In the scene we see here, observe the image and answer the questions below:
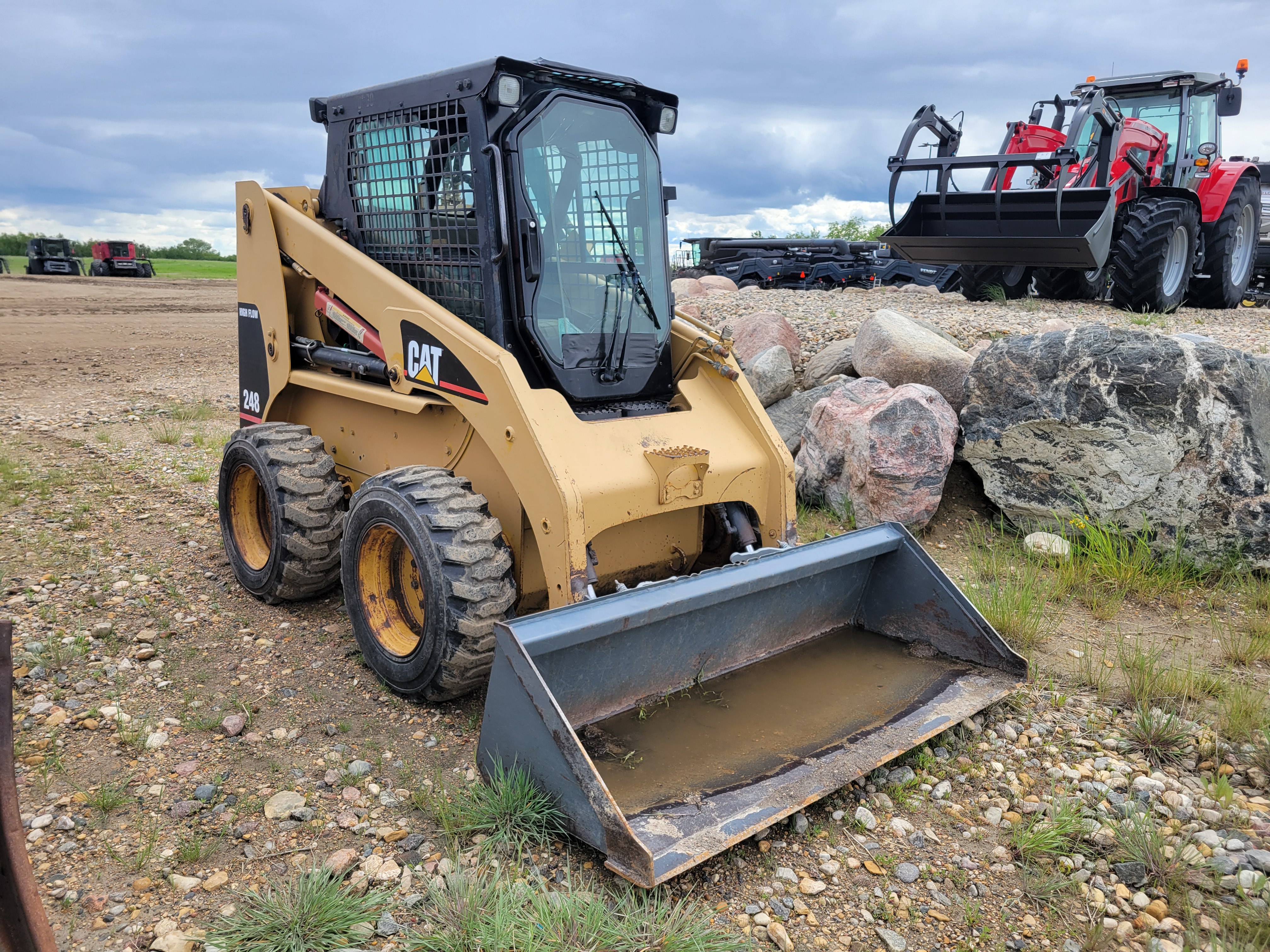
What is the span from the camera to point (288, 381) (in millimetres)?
4703

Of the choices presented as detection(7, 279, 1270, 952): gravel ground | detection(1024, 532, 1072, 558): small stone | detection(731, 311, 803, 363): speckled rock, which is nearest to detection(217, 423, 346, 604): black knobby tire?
detection(7, 279, 1270, 952): gravel ground

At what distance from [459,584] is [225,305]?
2244cm

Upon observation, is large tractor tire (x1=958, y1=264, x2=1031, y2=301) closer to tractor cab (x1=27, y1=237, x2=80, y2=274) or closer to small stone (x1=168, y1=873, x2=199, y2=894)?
small stone (x1=168, y1=873, x2=199, y2=894)

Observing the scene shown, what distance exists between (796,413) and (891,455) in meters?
1.50

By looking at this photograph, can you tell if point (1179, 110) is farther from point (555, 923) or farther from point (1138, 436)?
point (555, 923)

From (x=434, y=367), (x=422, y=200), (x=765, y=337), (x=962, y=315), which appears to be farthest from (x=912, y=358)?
(x=434, y=367)

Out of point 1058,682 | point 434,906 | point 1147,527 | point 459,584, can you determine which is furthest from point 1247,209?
point 434,906

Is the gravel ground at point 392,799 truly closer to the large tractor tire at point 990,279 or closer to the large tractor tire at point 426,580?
the large tractor tire at point 426,580

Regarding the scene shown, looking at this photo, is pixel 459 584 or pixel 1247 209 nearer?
pixel 459 584

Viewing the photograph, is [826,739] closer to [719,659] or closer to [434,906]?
[719,659]

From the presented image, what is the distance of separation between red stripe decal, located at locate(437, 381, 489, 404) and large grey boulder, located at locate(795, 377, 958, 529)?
8.17 ft

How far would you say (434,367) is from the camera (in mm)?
3680

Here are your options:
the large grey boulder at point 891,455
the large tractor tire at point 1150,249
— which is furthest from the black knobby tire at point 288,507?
the large tractor tire at point 1150,249

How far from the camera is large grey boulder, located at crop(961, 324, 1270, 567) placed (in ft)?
16.3
